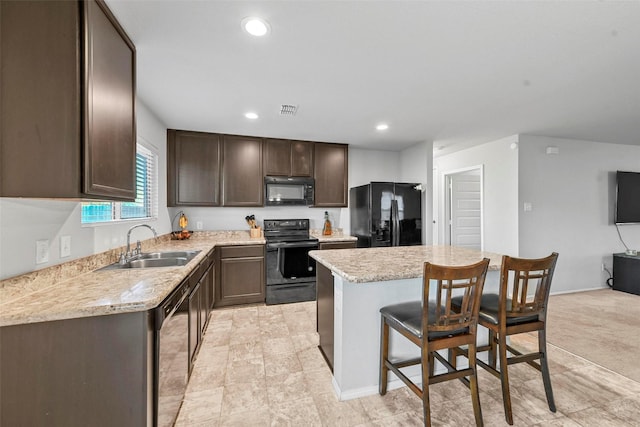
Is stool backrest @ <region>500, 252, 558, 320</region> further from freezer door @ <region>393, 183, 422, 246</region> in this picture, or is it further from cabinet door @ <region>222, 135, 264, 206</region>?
cabinet door @ <region>222, 135, 264, 206</region>

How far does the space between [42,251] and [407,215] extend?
383cm

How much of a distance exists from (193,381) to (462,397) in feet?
6.34

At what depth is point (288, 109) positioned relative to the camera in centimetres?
290

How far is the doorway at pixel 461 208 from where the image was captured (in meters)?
5.30

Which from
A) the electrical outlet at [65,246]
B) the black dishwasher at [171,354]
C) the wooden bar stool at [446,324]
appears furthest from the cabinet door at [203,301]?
the wooden bar stool at [446,324]

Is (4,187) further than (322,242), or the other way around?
(322,242)

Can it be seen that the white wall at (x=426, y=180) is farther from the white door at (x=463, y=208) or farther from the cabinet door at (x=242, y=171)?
the cabinet door at (x=242, y=171)

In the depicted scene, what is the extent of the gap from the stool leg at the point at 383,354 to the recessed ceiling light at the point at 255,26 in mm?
1983

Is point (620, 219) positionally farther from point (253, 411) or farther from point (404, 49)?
point (253, 411)

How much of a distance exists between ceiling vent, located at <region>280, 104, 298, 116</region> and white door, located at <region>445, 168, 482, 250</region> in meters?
3.66

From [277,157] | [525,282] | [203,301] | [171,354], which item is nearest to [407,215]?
[277,157]

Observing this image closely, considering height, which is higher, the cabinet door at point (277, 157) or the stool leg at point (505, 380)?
the cabinet door at point (277, 157)

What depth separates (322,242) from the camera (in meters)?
3.87

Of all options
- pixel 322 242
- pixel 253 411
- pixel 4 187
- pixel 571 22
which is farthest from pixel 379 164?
pixel 4 187
